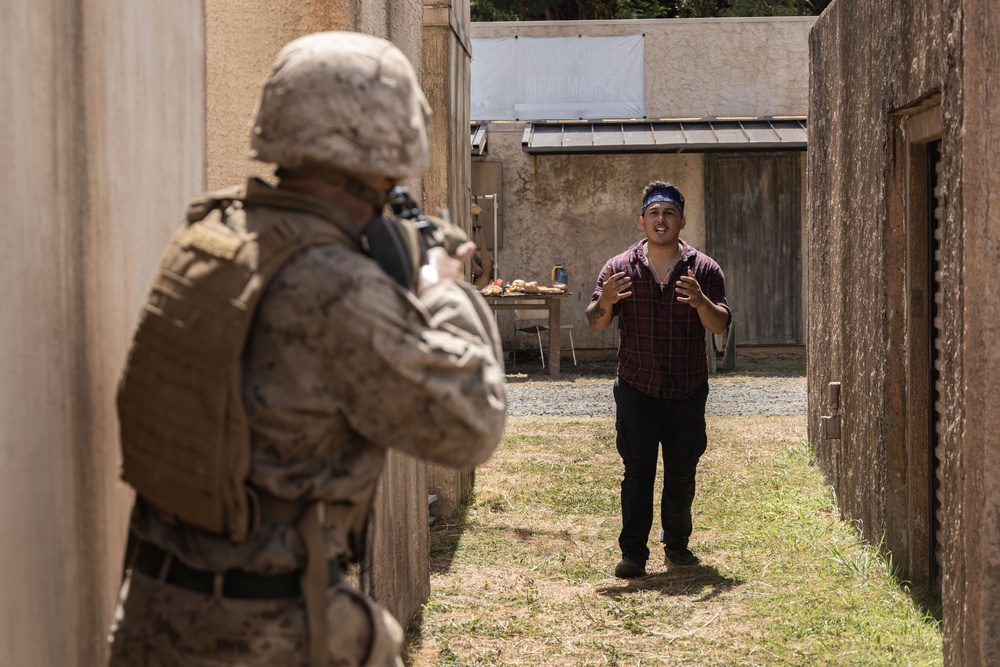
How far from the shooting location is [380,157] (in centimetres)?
225

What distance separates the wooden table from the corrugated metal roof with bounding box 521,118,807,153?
1.98 meters

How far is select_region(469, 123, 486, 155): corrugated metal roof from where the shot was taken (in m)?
16.2

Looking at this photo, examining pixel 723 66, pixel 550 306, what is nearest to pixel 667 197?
pixel 550 306

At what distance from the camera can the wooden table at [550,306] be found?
15.4m

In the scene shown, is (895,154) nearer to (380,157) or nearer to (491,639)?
(491,639)

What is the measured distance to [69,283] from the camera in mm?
2615

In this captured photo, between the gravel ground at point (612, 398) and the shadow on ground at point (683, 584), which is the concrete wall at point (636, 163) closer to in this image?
the gravel ground at point (612, 398)

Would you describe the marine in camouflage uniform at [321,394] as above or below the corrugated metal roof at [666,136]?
below

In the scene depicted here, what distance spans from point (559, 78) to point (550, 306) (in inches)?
166

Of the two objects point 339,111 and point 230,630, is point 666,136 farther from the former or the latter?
point 230,630

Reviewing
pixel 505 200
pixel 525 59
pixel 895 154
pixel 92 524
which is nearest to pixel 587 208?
pixel 505 200

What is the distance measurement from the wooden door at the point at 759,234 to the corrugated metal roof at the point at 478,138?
9.99 feet

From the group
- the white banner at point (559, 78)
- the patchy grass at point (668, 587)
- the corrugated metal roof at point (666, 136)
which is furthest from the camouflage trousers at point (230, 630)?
the white banner at point (559, 78)

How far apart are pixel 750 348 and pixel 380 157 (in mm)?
15495
